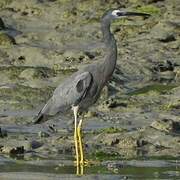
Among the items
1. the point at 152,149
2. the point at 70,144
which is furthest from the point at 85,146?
the point at 152,149

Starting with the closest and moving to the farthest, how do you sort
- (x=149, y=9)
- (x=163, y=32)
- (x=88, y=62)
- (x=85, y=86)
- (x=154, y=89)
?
(x=85, y=86) → (x=154, y=89) → (x=88, y=62) → (x=163, y=32) → (x=149, y=9)

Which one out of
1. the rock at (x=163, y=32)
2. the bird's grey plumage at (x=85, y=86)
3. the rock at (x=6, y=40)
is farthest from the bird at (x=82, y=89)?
the rock at (x=163, y=32)

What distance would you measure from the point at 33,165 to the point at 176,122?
11.8ft

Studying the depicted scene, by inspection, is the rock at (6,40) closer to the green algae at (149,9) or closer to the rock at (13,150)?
the green algae at (149,9)

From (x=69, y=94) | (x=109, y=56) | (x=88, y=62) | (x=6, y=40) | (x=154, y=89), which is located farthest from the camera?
(x=6, y=40)

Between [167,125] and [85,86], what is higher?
[85,86]

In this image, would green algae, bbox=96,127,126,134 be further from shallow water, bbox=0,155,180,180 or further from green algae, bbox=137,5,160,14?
green algae, bbox=137,5,160,14

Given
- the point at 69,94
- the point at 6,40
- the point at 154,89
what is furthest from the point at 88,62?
the point at 69,94

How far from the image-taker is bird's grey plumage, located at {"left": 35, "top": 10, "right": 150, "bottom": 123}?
10.8m

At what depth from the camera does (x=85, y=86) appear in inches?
425

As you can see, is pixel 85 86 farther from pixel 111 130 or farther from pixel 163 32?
pixel 163 32

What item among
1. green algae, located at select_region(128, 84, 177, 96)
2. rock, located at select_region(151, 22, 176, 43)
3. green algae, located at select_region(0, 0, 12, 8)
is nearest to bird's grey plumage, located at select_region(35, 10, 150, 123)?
green algae, located at select_region(128, 84, 177, 96)

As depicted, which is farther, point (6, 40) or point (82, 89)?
point (6, 40)

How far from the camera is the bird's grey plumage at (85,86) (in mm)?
10828
